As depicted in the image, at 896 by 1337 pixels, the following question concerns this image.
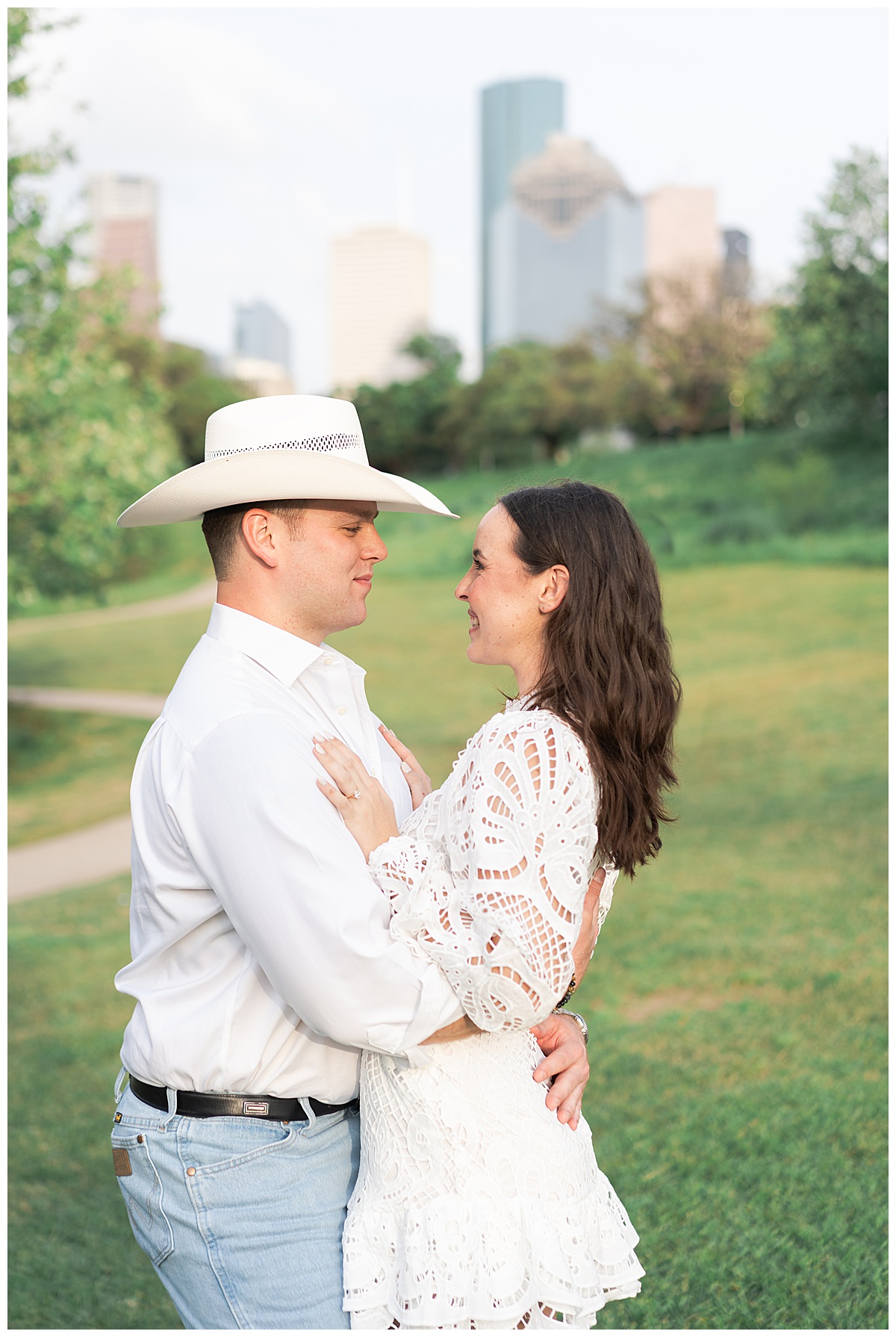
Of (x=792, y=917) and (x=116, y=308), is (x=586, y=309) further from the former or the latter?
(x=792, y=917)

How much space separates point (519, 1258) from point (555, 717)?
0.86m

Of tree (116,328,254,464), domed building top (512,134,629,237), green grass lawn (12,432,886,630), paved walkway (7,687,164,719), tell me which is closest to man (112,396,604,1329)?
paved walkway (7,687,164,719)

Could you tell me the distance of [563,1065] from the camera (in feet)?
6.92

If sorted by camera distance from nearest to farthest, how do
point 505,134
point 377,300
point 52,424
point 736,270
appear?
point 52,424 < point 377,300 < point 736,270 < point 505,134

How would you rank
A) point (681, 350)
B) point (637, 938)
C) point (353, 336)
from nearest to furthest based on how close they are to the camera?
point (637, 938) < point (353, 336) < point (681, 350)

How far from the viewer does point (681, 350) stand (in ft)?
136

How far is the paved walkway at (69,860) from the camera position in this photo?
11.1 metres

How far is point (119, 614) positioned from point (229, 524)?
89.3ft

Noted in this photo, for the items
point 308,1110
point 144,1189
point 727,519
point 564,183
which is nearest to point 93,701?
point 727,519

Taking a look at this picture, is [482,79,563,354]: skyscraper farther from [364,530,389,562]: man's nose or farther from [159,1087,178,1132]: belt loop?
[159,1087,178,1132]: belt loop

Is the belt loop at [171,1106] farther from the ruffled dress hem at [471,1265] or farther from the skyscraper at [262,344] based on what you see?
the skyscraper at [262,344]

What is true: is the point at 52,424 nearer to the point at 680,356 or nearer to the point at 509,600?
→ the point at 509,600

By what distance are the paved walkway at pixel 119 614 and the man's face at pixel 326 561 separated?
25380mm

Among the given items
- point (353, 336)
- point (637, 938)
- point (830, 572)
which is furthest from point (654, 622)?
point (353, 336)
